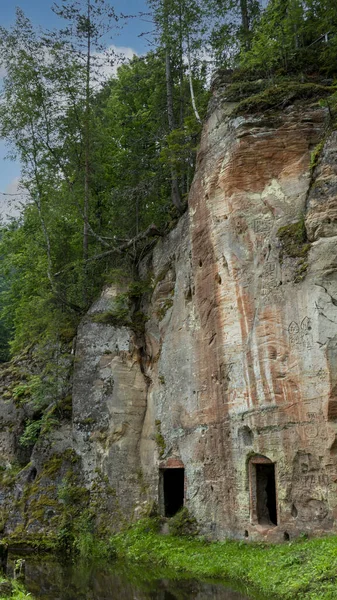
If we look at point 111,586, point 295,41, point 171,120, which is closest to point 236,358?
point 111,586

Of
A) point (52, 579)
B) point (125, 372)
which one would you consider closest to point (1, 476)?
point (125, 372)

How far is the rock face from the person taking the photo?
1245 centimetres

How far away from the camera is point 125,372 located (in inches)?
738

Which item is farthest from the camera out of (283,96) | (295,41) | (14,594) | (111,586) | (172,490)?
(295,41)

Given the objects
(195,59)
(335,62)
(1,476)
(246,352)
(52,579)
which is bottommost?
(52,579)

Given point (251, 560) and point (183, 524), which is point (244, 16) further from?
point (251, 560)

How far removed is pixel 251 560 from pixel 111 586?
3025 millimetres

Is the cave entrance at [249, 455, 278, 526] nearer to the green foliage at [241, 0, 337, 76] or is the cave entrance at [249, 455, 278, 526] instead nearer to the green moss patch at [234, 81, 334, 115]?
the green moss patch at [234, 81, 334, 115]

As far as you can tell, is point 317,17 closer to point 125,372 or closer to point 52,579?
point 125,372

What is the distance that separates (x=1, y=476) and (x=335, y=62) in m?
16.3

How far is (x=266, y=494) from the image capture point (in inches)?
539

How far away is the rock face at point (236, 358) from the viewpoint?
12.4 meters

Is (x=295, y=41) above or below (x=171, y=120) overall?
above

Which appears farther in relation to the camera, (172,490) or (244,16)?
(244,16)
